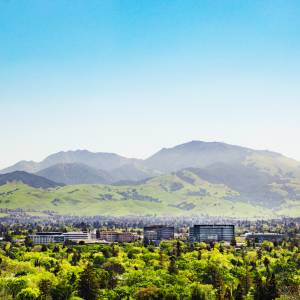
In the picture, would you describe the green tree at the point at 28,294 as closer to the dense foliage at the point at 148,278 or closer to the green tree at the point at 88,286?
the dense foliage at the point at 148,278

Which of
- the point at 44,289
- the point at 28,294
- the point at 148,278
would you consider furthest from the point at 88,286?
the point at 148,278

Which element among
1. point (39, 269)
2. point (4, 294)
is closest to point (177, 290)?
point (4, 294)

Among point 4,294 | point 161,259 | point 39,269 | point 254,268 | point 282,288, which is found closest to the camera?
point 4,294

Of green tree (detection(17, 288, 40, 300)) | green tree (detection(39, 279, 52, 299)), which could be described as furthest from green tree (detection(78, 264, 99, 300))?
green tree (detection(17, 288, 40, 300))

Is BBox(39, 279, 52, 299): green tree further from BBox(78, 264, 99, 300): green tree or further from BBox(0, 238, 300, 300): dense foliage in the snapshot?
BBox(78, 264, 99, 300): green tree

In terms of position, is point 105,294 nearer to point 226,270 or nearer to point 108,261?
point 226,270

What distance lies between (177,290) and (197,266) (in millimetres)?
28231

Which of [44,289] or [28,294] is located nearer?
[28,294]

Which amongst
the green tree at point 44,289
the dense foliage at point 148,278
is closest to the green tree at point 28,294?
the dense foliage at point 148,278

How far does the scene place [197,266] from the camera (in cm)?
11319

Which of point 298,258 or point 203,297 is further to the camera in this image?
point 298,258

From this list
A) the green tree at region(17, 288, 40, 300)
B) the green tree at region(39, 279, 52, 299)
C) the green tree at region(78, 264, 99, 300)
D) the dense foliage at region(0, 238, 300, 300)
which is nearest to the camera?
the green tree at region(17, 288, 40, 300)

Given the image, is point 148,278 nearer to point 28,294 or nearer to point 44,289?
point 44,289

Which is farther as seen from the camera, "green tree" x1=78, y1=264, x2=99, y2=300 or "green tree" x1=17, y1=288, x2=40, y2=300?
"green tree" x1=78, y1=264, x2=99, y2=300
